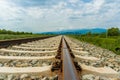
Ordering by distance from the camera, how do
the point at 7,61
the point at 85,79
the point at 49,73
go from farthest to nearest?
the point at 7,61 → the point at 49,73 → the point at 85,79

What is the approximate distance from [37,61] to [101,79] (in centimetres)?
186

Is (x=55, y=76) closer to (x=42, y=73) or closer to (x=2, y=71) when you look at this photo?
(x=42, y=73)

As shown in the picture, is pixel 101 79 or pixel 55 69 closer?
pixel 101 79

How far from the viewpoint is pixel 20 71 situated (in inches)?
127

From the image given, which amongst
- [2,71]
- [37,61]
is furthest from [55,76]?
[37,61]

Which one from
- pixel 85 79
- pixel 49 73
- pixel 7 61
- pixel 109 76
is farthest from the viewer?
pixel 7 61

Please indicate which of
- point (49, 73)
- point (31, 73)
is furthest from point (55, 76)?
point (31, 73)

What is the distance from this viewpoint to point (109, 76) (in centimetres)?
334

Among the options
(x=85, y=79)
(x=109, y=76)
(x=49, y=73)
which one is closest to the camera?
(x=85, y=79)

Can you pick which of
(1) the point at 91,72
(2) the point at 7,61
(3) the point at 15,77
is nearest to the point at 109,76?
(1) the point at 91,72

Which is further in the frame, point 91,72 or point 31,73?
point 91,72

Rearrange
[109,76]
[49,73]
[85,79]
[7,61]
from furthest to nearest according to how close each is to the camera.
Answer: [7,61]
[109,76]
[49,73]
[85,79]

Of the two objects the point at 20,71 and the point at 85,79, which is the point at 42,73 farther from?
the point at 85,79

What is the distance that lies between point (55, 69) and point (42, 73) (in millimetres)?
209
